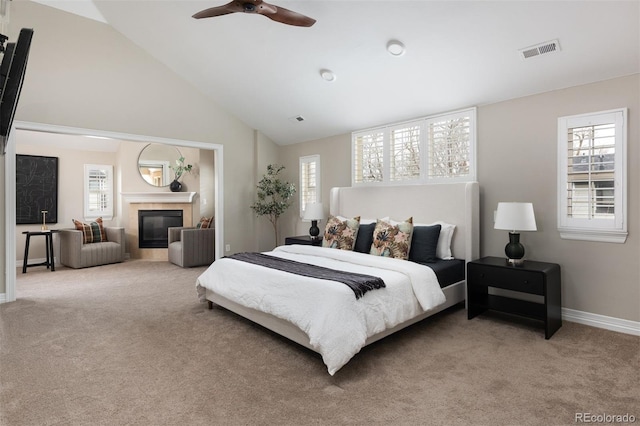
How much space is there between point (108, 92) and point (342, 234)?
3716 mm

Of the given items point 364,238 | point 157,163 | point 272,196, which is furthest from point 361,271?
point 157,163

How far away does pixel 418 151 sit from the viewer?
467 centimetres

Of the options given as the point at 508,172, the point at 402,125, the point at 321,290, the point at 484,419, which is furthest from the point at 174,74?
the point at 484,419

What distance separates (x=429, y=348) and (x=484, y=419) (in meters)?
0.95

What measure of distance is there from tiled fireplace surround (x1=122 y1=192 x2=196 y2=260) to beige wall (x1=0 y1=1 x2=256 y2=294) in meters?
1.93

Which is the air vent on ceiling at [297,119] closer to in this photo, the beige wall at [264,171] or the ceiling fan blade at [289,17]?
the beige wall at [264,171]

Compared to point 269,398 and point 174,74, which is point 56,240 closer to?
point 174,74

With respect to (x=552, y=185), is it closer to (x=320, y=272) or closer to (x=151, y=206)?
(x=320, y=272)

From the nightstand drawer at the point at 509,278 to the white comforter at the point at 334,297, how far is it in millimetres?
468

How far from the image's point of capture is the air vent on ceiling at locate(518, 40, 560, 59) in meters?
3.07

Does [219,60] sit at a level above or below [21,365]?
above

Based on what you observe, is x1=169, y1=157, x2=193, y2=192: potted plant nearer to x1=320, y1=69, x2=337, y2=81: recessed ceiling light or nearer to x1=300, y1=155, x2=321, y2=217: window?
x1=300, y1=155, x2=321, y2=217: window

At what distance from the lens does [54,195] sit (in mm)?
7047

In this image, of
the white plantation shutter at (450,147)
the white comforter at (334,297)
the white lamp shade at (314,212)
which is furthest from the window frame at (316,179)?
the white comforter at (334,297)
